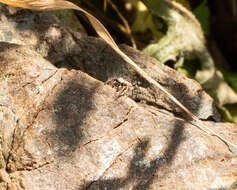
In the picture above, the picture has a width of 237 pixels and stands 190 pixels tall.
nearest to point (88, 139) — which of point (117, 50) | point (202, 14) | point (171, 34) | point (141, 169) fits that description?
point (141, 169)

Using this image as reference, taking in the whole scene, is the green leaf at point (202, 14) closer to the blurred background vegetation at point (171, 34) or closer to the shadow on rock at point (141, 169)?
the blurred background vegetation at point (171, 34)

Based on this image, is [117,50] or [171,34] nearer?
[117,50]

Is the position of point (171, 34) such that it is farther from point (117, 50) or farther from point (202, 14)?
point (117, 50)

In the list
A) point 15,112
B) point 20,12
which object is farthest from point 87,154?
point 20,12

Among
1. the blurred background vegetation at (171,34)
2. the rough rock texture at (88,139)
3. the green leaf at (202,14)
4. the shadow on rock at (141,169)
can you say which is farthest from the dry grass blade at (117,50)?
the green leaf at (202,14)

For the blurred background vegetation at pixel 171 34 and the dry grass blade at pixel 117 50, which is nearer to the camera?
the dry grass blade at pixel 117 50

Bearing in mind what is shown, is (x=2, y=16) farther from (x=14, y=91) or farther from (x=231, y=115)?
(x=231, y=115)
